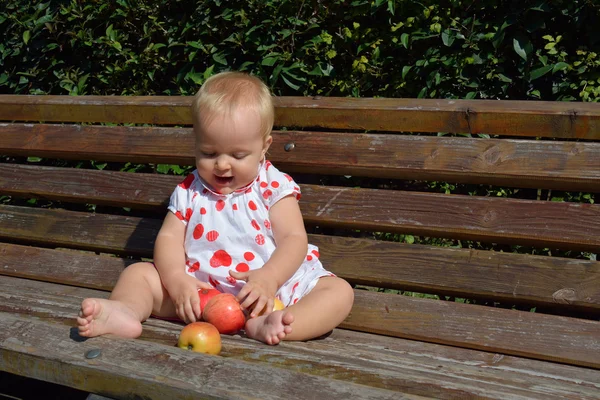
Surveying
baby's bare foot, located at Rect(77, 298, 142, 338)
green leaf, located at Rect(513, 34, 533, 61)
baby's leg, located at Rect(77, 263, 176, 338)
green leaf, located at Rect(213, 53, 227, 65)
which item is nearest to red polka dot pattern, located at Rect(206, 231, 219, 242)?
baby's leg, located at Rect(77, 263, 176, 338)

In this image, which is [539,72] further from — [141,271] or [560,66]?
[141,271]

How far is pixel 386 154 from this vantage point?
3.01 meters

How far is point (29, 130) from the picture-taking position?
382 cm

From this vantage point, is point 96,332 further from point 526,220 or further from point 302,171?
point 526,220

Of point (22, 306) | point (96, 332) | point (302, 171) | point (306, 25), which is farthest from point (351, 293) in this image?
point (306, 25)

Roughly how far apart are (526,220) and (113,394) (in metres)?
1.51

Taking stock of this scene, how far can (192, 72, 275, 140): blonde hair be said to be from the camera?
109 inches

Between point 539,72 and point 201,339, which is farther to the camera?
point 539,72

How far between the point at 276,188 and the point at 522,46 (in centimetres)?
121

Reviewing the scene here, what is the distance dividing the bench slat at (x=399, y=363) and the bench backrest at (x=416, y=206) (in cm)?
15

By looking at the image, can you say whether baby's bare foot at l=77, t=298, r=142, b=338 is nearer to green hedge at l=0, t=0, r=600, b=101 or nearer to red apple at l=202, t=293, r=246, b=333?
red apple at l=202, t=293, r=246, b=333

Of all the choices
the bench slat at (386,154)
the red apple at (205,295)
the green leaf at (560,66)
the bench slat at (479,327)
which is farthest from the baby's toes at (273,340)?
the green leaf at (560,66)

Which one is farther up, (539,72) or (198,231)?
(539,72)

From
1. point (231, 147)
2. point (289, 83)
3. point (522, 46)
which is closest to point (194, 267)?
point (231, 147)
